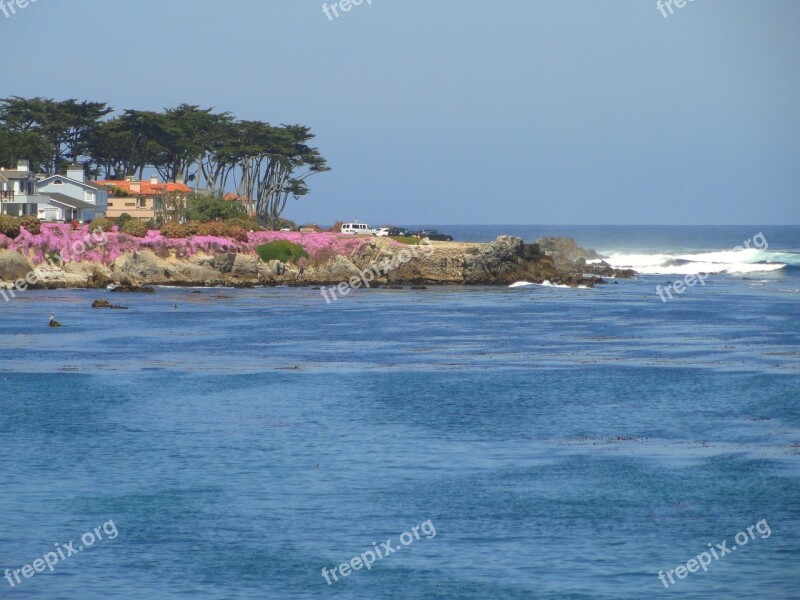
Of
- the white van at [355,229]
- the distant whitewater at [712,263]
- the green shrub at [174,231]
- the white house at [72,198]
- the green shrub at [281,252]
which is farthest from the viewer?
the distant whitewater at [712,263]

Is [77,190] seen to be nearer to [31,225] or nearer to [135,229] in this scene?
[135,229]

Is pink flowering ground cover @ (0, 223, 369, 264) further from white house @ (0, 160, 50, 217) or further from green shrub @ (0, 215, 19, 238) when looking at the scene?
white house @ (0, 160, 50, 217)

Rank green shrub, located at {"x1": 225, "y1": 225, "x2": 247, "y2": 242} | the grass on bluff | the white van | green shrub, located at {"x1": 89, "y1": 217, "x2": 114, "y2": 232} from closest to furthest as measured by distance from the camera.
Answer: green shrub, located at {"x1": 89, "y1": 217, "x2": 114, "y2": 232}, green shrub, located at {"x1": 225, "y1": 225, "x2": 247, "y2": 242}, the grass on bluff, the white van

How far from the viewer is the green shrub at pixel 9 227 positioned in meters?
98.5

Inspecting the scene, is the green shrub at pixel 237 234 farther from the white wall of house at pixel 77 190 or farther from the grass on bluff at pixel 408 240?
the white wall of house at pixel 77 190

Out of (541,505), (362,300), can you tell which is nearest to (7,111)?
(362,300)

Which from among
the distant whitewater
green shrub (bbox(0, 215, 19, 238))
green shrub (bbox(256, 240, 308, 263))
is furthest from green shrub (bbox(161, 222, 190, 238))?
the distant whitewater

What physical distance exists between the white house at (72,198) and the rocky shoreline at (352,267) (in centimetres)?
2444

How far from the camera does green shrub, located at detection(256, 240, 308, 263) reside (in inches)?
4272

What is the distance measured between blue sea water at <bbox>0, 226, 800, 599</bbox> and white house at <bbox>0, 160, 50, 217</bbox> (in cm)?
5660

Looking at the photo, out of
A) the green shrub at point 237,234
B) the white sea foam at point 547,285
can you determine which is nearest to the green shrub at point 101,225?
the green shrub at point 237,234

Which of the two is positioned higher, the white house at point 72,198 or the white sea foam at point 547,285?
the white house at point 72,198

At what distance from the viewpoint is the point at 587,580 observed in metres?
22.3

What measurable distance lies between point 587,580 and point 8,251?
81000mm
